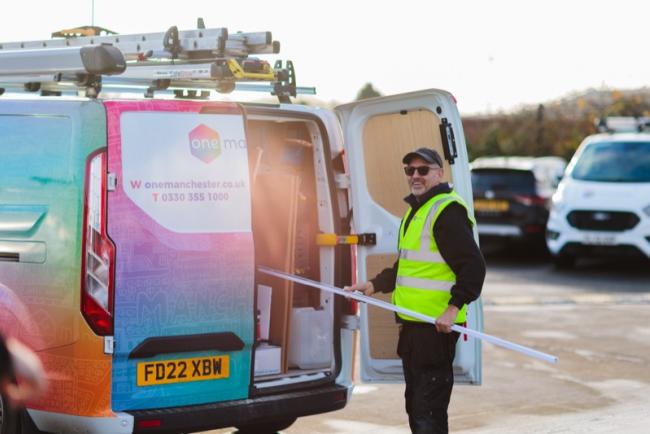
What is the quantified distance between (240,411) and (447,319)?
114cm

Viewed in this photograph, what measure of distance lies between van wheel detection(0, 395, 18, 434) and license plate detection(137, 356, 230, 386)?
630 mm

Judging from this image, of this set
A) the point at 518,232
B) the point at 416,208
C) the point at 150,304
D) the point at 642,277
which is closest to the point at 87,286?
the point at 150,304

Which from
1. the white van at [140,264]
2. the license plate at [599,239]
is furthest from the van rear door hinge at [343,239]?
the license plate at [599,239]

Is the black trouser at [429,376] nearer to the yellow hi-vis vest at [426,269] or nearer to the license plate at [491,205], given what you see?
the yellow hi-vis vest at [426,269]

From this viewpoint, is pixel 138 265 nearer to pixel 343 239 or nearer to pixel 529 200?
pixel 343 239

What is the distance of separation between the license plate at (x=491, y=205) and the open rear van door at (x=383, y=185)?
11278 mm

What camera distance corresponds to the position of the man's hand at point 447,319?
6168 millimetres

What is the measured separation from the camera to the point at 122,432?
6.00 metres

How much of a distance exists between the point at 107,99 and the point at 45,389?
4.59 ft

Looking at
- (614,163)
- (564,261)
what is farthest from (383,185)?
(564,261)

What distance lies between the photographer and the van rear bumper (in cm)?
611

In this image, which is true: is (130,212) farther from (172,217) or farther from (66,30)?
(66,30)

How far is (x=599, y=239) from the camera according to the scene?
16.5 metres

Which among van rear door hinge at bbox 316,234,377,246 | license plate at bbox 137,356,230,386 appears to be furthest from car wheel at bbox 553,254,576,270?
license plate at bbox 137,356,230,386
